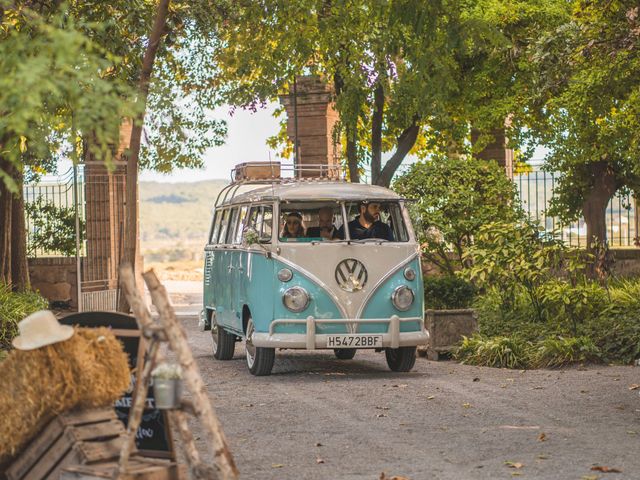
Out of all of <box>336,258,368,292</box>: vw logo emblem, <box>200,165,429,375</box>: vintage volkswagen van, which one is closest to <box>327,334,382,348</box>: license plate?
<box>200,165,429,375</box>: vintage volkswagen van

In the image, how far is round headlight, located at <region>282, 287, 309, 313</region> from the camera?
13.5 metres

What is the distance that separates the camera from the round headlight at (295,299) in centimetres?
1349

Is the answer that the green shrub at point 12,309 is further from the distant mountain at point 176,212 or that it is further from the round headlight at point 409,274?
the distant mountain at point 176,212

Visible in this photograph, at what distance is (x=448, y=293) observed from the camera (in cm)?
1745

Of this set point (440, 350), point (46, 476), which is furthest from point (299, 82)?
point (46, 476)

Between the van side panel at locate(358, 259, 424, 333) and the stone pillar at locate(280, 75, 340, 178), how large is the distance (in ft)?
31.7

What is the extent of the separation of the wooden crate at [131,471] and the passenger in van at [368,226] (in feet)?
25.9

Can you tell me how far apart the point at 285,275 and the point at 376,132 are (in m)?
7.78

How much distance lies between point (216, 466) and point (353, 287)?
749cm

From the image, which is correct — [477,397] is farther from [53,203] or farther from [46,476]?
[53,203]

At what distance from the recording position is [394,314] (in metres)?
13.8

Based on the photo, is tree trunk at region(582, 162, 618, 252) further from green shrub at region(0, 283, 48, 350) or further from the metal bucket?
the metal bucket

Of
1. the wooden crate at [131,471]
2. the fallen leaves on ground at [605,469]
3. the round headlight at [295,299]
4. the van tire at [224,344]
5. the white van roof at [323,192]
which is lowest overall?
the van tire at [224,344]

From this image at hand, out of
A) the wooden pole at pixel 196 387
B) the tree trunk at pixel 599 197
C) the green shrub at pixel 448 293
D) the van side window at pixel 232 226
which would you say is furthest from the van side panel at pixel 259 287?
the tree trunk at pixel 599 197
